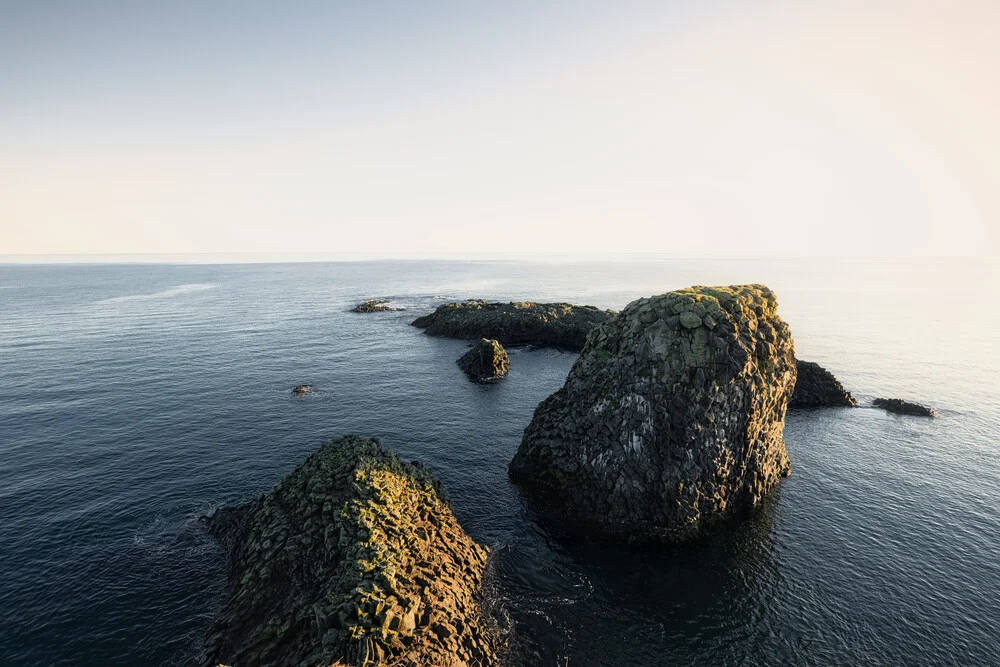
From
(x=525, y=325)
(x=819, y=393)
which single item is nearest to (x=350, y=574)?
(x=819, y=393)

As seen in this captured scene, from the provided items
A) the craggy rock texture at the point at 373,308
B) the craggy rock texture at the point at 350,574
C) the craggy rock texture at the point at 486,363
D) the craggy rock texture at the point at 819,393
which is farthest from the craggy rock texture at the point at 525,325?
the craggy rock texture at the point at 350,574

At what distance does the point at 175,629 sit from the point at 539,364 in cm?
6707

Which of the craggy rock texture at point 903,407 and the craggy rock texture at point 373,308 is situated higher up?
the craggy rock texture at point 373,308

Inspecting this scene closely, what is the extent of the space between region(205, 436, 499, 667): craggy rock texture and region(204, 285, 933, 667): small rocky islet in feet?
0.31

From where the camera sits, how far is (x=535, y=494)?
41531mm

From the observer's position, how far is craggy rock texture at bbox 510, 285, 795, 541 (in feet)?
120

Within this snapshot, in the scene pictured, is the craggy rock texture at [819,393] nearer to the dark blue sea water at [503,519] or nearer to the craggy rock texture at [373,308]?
the dark blue sea water at [503,519]

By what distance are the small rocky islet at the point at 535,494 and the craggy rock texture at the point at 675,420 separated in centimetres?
12

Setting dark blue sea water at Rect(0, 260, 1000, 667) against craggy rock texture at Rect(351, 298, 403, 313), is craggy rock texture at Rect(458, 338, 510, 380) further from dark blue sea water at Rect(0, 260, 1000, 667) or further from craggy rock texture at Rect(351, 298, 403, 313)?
craggy rock texture at Rect(351, 298, 403, 313)

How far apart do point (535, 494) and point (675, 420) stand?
48.3 ft

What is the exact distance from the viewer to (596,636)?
2702 cm

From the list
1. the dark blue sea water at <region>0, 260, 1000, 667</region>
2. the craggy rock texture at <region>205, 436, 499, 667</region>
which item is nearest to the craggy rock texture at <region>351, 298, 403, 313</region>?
the dark blue sea water at <region>0, 260, 1000, 667</region>

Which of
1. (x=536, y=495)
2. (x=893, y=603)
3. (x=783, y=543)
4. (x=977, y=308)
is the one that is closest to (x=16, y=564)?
(x=536, y=495)

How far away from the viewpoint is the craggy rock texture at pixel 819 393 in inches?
2621
